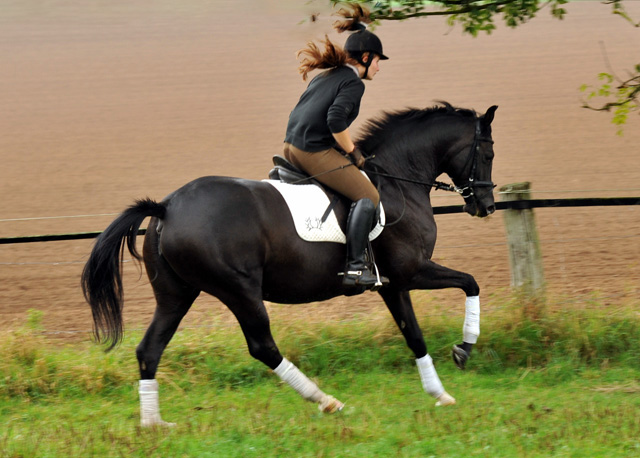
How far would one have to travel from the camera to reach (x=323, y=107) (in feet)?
18.5

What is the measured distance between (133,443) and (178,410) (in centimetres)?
98

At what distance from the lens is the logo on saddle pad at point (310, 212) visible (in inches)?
216

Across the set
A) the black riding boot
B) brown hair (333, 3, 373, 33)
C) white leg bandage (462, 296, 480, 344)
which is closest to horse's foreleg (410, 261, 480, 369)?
white leg bandage (462, 296, 480, 344)

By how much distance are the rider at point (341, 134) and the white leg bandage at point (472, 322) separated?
96 cm

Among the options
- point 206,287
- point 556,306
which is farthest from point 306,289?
point 556,306

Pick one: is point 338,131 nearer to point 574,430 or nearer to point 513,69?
point 574,430

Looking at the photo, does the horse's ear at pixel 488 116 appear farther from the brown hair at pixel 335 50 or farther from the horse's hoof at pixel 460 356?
the horse's hoof at pixel 460 356

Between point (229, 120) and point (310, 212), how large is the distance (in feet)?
50.5

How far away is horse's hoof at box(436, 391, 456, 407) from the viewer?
19.1 feet

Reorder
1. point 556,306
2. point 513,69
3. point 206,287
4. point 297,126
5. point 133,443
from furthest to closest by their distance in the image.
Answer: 1. point 513,69
2. point 556,306
3. point 297,126
4. point 206,287
5. point 133,443

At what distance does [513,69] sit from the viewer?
22875mm

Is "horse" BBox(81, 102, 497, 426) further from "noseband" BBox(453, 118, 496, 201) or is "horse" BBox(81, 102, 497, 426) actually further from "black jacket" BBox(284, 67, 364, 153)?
"black jacket" BBox(284, 67, 364, 153)

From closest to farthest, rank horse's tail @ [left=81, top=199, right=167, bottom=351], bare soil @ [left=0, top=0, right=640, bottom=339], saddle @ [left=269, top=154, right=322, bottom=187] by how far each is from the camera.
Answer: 1. horse's tail @ [left=81, top=199, right=167, bottom=351]
2. saddle @ [left=269, top=154, right=322, bottom=187]
3. bare soil @ [left=0, top=0, right=640, bottom=339]

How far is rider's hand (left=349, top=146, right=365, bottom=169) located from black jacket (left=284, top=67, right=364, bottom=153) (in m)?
0.18
